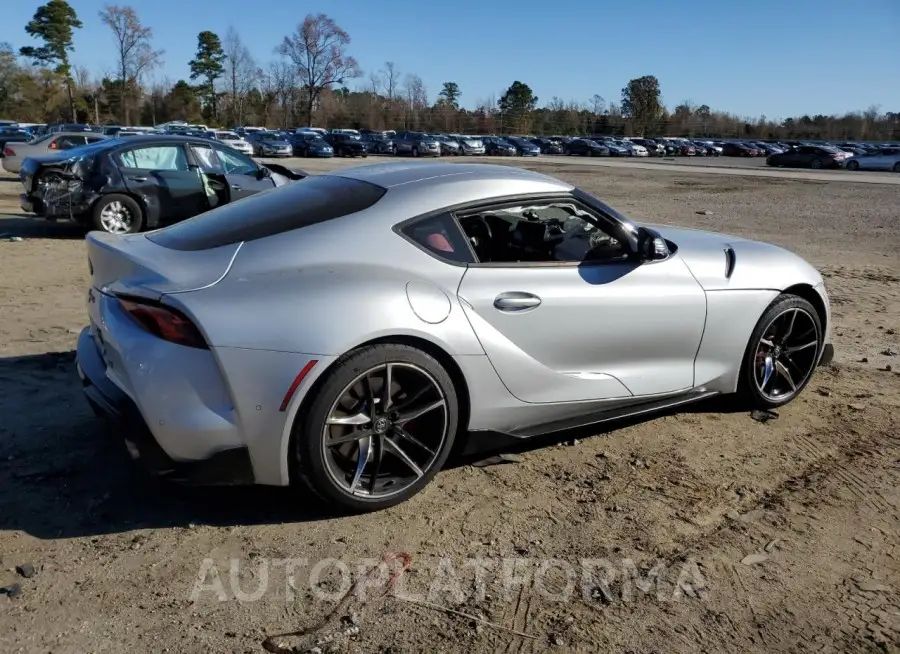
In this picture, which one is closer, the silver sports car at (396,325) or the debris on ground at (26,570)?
the debris on ground at (26,570)

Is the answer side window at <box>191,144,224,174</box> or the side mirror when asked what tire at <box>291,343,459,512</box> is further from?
side window at <box>191,144,224,174</box>

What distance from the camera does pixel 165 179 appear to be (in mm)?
10703

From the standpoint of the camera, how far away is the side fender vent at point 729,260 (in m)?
4.45

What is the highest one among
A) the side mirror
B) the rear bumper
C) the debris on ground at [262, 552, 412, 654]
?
the side mirror

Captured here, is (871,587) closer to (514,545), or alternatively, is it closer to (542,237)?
(514,545)

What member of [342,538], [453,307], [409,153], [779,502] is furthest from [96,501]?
[409,153]

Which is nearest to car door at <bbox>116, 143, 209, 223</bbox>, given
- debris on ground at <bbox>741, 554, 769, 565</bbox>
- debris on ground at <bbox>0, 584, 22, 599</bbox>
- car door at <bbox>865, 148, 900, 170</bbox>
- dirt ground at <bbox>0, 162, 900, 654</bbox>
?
dirt ground at <bbox>0, 162, 900, 654</bbox>

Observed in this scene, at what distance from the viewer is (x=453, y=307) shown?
11.5 ft

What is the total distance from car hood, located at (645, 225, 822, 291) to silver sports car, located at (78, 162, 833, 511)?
0.06 ft

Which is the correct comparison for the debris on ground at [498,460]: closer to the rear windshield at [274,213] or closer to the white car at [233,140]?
the rear windshield at [274,213]

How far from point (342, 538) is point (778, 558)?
178 cm

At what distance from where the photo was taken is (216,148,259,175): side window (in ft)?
36.1

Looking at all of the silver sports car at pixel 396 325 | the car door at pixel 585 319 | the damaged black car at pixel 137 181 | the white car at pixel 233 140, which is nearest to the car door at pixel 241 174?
the damaged black car at pixel 137 181

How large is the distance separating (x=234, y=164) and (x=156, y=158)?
3.40 feet
